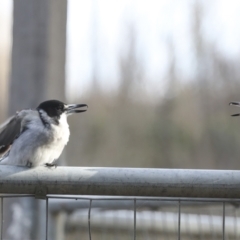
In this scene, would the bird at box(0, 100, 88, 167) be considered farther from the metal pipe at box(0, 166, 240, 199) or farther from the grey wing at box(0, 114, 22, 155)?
the metal pipe at box(0, 166, 240, 199)

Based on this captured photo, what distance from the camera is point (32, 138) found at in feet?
11.1

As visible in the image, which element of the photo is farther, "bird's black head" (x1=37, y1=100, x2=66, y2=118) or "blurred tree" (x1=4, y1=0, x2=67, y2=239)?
"blurred tree" (x1=4, y1=0, x2=67, y2=239)

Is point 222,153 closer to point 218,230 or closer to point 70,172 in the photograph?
point 218,230

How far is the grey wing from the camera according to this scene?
11.1 ft

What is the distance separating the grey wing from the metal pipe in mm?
1299

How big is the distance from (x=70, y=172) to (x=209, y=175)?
19.7 inches

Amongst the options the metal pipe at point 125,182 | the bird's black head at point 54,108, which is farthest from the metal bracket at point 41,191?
the bird's black head at point 54,108

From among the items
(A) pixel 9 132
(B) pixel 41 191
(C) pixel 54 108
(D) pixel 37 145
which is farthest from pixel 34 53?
(B) pixel 41 191

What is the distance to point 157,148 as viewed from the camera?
17938mm

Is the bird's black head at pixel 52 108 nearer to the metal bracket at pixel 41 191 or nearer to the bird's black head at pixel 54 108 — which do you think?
the bird's black head at pixel 54 108

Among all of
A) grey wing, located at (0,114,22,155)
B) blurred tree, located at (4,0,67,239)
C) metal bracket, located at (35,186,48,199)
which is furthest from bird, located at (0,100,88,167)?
metal bracket, located at (35,186,48,199)

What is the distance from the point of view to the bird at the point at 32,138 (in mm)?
3324

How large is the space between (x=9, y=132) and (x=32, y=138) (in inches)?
5.9

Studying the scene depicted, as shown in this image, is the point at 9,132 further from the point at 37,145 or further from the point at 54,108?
the point at 54,108
